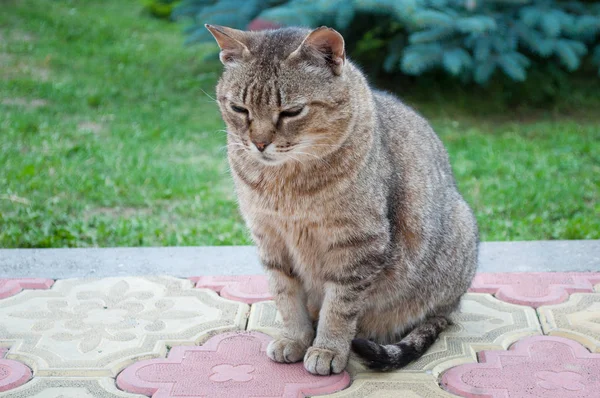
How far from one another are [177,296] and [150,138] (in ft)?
10.5

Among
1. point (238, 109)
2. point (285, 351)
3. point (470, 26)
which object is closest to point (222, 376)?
point (285, 351)

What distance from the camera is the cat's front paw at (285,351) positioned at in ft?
9.76

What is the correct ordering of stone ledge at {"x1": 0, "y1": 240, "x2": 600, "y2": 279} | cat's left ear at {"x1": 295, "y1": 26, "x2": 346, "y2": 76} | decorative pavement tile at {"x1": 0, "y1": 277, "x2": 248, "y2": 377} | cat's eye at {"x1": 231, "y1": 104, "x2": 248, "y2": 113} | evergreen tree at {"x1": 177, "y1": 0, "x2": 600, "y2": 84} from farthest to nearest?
evergreen tree at {"x1": 177, "y1": 0, "x2": 600, "y2": 84} < stone ledge at {"x1": 0, "y1": 240, "x2": 600, "y2": 279} < decorative pavement tile at {"x1": 0, "y1": 277, "x2": 248, "y2": 377} < cat's eye at {"x1": 231, "y1": 104, "x2": 248, "y2": 113} < cat's left ear at {"x1": 295, "y1": 26, "x2": 346, "y2": 76}

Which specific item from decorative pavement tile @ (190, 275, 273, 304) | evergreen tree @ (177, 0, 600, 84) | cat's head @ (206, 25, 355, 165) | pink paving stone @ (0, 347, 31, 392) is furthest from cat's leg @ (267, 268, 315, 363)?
evergreen tree @ (177, 0, 600, 84)

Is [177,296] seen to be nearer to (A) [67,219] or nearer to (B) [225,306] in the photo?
(B) [225,306]

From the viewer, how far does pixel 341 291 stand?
2906 millimetres

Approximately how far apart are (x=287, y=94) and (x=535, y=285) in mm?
1596

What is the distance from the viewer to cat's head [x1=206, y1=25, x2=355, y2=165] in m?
2.74

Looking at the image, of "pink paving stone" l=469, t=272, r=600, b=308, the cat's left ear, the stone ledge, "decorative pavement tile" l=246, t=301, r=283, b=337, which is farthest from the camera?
the stone ledge

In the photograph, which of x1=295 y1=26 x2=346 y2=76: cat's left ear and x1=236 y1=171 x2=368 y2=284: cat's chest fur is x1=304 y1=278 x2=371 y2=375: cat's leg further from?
x1=295 y1=26 x2=346 y2=76: cat's left ear

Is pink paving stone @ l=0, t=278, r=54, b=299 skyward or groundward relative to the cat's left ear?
groundward

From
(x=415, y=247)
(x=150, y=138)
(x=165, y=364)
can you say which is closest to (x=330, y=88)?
(x=415, y=247)

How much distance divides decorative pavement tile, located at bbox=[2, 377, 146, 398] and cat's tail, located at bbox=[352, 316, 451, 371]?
80cm

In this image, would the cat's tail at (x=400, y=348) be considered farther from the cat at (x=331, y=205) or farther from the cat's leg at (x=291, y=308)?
the cat's leg at (x=291, y=308)
